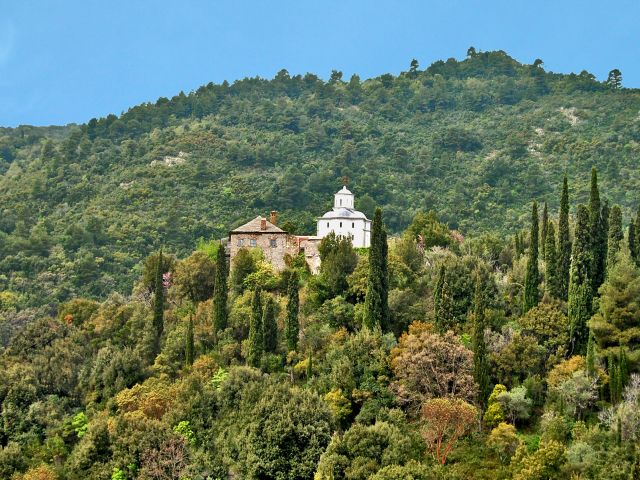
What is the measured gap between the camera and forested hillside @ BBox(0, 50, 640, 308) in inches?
3964

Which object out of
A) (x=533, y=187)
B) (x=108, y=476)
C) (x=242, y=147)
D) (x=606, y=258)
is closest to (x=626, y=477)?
(x=606, y=258)

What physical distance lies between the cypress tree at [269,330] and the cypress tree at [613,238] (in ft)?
66.2

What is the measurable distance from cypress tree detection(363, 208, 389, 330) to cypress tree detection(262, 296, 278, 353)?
5974 mm

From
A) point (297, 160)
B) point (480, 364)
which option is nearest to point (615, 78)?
point (297, 160)

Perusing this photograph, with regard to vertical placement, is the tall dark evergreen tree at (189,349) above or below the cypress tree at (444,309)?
below

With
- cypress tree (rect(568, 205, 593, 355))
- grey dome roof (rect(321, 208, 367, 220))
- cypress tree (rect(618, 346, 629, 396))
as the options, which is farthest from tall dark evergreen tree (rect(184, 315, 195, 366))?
cypress tree (rect(618, 346, 629, 396))

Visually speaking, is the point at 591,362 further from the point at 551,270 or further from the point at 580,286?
the point at 551,270

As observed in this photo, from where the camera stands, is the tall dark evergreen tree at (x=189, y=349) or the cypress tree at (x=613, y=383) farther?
the tall dark evergreen tree at (x=189, y=349)

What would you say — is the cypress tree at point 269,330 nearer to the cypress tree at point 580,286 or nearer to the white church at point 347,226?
the white church at point 347,226

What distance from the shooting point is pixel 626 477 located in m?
37.0

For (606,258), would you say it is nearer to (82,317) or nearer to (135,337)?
(135,337)

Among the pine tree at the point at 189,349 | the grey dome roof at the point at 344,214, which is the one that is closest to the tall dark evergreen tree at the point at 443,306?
the pine tree at the point at 189,349

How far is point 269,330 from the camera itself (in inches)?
2256

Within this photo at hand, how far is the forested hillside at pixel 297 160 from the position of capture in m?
101
